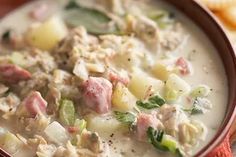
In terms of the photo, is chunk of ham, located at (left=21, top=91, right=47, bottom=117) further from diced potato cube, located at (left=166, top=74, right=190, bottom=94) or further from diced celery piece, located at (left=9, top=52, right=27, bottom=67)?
diced potato cube, located at (left=166, top=74, right=190, bottom=94)

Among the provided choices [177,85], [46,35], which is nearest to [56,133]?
[177,85]

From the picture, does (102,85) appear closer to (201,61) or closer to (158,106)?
(158,106)

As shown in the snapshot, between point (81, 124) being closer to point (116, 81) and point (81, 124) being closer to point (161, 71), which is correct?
point (116, 81)

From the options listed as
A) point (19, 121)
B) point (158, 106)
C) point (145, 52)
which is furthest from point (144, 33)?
point (19, 121)

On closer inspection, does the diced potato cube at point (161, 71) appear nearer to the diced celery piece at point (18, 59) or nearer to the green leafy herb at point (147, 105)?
the green leafy herb at point (147, 105)

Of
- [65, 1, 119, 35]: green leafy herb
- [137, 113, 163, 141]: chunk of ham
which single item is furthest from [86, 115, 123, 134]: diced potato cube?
[65, 1, 119, 35]: green leafy herb

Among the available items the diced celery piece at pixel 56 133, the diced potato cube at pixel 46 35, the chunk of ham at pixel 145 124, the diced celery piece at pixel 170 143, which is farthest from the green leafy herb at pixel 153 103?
the diced potato cube at pixel 46 35
